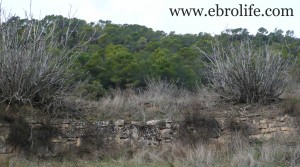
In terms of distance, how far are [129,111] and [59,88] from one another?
1881 mm

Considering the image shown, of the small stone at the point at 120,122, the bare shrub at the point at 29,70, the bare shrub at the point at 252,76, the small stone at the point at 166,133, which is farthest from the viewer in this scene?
the bare shrub at the point at 252,76

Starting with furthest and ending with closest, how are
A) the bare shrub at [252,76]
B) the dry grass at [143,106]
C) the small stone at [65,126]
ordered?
the bare shrub at [252,76], the dry grass at [143,106], the small stone at [65,126]

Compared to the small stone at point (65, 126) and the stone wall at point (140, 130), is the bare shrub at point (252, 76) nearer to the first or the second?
the stone wall at point (140, 130)

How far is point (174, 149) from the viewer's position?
866 centimetres

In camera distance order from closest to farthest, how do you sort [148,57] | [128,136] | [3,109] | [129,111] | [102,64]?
1. [3,109]
2. [128,136]
3. [129,111]
4. [102,64]
5. [148,57]

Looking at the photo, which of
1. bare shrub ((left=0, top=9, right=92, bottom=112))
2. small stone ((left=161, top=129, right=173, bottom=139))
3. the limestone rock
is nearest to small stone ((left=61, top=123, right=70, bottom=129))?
bare shrub ((left=0, top=9, right=92, bottom=112))

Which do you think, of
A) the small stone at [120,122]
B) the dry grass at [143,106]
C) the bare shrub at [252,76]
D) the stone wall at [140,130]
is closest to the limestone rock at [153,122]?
the stone wall at [140,130]

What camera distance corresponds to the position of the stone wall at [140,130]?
851cm

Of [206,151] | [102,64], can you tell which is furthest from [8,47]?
[102,64]

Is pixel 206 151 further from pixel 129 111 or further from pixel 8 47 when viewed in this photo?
pixel 8 47

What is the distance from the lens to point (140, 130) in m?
9.00

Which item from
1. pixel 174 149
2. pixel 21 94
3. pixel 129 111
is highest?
pixel 21 94

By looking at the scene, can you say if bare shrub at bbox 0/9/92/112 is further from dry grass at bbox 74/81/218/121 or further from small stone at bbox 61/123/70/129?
dry grass at bbox 74/81/218/121

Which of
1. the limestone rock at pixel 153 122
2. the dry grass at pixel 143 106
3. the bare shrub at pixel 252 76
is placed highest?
Answer: the bare shrub at pixel 252 76
